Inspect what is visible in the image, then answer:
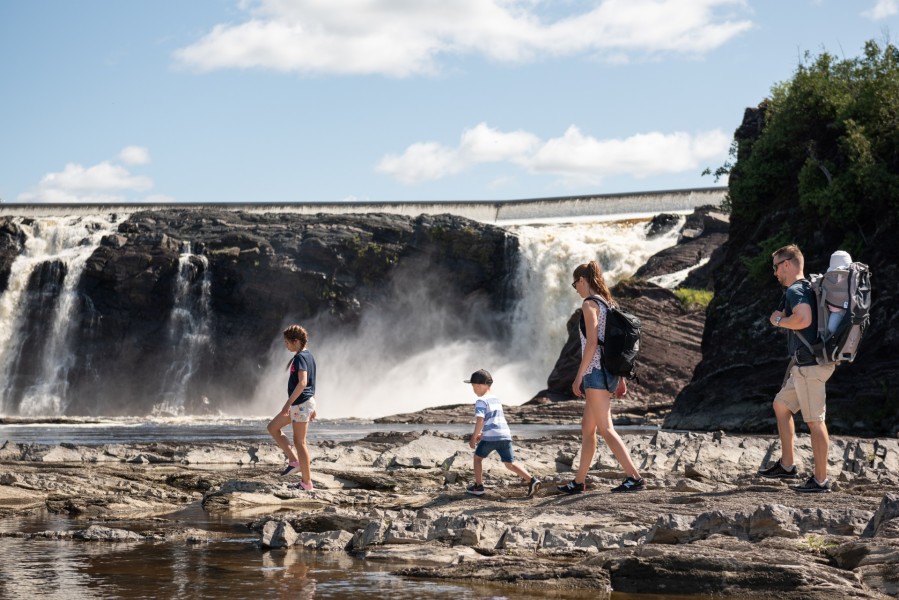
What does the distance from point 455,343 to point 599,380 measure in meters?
51.8

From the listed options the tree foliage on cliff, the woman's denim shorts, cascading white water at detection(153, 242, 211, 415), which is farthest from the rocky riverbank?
cascading white water at detection(153, 242, 211, 415)

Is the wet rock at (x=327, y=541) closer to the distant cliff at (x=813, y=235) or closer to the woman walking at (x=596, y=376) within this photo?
the woman walking at (x=596, y=376)

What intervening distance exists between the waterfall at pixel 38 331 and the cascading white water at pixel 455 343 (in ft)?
35.2

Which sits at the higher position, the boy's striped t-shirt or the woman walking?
the woman walking

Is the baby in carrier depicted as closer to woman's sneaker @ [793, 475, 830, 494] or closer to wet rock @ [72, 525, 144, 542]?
woman's sneaker @ [793, 475, 830, 494]

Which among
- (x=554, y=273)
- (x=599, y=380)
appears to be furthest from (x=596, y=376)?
(x=554, y=273)

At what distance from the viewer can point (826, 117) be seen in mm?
35000

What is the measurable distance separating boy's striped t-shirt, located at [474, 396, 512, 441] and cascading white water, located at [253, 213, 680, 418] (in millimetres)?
43895

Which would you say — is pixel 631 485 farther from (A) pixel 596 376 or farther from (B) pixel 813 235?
(B) pixel 813 235

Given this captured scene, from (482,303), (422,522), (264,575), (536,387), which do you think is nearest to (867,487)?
(422,522)

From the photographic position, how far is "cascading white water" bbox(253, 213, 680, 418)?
2253 inches

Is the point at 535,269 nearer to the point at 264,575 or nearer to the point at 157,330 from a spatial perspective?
the point at 157,330

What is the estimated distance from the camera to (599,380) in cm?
992

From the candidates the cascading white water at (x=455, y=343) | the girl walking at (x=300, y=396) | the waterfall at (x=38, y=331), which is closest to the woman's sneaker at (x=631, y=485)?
the girl walking at (x=300, y=396)
